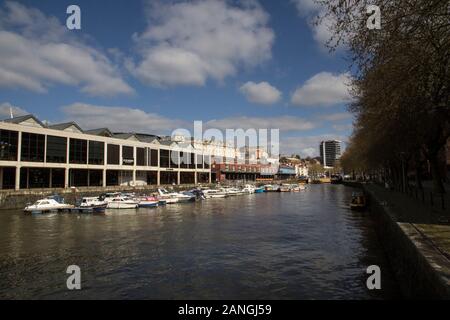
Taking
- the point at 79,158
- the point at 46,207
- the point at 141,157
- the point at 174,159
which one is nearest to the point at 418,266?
the point at 46,207

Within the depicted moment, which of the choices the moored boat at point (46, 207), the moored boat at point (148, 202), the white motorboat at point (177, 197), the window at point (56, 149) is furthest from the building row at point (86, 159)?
the moored boat at point (148, 202)

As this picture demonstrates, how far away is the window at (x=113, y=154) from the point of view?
81.6 meters

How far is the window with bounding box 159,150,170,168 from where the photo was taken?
3863 inches

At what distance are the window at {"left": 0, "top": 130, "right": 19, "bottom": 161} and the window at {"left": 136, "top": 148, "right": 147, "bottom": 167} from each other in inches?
1306

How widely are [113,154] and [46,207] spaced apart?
38907 mm

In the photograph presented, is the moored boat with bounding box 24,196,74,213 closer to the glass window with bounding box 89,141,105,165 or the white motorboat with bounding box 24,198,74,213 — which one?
the white motorboat with bounding box 24,198,74,213

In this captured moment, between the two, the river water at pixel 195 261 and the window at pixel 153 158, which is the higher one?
the window at pixel 153 158

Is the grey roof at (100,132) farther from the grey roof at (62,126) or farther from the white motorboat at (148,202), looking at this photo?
the white motorboat at (148,202)

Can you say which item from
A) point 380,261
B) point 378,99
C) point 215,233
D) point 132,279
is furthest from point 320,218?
point 132,279

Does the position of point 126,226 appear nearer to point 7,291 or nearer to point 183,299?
point 7,291

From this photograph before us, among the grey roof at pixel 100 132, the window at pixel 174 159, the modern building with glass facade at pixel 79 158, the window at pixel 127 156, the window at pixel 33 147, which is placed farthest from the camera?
the window at pixel 174 159

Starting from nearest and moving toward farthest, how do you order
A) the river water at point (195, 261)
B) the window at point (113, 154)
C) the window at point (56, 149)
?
the river water at point (195, 261), the window at point (56, 149), the window at point (113, 154)

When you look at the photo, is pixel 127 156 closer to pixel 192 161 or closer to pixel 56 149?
pixel 56 149

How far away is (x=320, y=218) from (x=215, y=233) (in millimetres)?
14122
